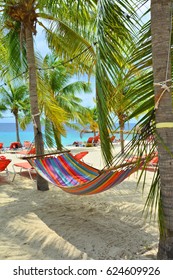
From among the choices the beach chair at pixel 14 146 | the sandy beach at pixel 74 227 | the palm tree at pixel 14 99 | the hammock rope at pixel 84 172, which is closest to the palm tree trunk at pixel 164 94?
the hammock rope at pixel 84 172

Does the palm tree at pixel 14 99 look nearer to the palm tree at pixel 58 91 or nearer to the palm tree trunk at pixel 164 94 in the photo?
the palm tree at pixel 58 91

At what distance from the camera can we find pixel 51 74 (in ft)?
43.4

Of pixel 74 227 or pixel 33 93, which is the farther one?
pixel 33 93

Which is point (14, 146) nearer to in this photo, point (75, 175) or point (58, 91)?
point (58, 91)

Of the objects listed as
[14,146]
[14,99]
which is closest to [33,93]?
[14,146]

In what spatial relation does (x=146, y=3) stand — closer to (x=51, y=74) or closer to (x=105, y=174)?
(x=105, y=174)

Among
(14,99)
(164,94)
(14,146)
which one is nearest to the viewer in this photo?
(164,94)

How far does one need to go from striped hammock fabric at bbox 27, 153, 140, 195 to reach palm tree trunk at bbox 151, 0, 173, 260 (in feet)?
3.30

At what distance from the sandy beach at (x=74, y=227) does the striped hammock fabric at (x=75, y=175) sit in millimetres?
416

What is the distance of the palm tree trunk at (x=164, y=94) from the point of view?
6.77 ft

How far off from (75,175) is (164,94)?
2.55 m

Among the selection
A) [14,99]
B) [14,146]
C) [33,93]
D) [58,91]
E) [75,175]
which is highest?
[14,99]

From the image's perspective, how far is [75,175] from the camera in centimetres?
438

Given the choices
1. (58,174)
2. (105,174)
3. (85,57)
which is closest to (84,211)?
(58,174)
